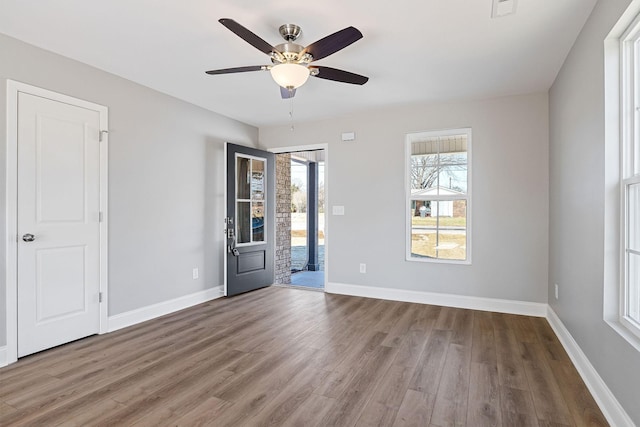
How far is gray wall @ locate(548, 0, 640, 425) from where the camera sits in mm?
1824

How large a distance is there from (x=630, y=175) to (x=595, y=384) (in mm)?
1275

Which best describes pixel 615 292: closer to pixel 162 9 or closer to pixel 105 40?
pixel 162 9

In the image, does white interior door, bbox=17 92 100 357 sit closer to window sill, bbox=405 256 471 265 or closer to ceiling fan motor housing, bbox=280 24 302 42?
ceiling fan motor housing, bbox=280 24 302 42

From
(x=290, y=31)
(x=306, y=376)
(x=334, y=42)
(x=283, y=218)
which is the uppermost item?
(x=290, y=31)

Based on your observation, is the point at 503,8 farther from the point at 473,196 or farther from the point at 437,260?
the point at 437,260

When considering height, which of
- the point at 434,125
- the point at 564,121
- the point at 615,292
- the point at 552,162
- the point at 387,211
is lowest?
the point at 615,292

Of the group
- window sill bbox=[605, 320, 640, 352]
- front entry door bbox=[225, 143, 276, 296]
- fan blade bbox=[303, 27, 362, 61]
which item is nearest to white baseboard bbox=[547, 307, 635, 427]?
window sill bbox=[605, 320, 640, 352]

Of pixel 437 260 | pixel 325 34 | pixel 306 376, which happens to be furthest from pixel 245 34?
pixel 437 260

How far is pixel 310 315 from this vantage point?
3.75 metres

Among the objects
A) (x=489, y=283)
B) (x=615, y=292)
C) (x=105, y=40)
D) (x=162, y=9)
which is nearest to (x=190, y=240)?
(x=105, y=40)

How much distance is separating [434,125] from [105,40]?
11.4ft

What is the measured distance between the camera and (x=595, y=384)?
82.0 inches

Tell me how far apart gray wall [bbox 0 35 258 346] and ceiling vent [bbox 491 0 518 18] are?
3285 mm

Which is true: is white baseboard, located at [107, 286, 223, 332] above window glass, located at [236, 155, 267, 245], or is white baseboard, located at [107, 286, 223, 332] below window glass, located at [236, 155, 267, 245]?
below
